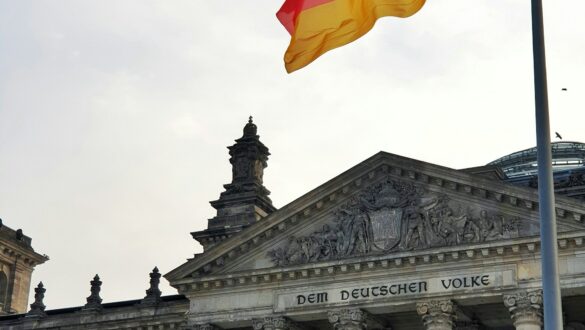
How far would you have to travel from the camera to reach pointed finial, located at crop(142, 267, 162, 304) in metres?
59.2

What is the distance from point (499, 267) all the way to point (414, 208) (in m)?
4.46

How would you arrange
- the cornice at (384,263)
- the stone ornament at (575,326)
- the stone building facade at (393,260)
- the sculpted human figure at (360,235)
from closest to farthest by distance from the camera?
the cornice at (384,263), the stone building facade at (393,260), the stone ornament at (575,326), the sculpted human figure at (360,235)

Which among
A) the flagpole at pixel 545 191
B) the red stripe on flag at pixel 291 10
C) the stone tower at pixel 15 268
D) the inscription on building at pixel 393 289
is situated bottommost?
the flagpole at pixel 545 191

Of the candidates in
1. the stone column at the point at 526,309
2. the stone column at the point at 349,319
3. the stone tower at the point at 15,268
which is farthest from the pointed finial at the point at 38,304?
the stone column at the point at 526,309

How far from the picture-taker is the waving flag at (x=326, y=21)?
72.9ft

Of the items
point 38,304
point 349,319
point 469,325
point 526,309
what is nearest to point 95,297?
point 38,304

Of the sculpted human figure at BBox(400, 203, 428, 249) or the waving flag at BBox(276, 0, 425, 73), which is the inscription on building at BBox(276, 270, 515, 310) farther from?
the waving flag at BBox(276, 0, 425, 73)

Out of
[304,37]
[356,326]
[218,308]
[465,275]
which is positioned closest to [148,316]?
[218,308]

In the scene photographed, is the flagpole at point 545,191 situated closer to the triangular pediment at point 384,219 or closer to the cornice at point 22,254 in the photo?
the triangular pediment at point 384,219

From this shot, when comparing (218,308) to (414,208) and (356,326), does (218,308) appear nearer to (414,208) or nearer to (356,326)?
(356,326)

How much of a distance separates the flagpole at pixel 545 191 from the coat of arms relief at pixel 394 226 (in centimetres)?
2675

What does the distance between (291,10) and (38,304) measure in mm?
44169

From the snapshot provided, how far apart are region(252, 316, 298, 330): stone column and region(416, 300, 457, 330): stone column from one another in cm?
627

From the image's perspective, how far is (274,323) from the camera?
50.5 m
